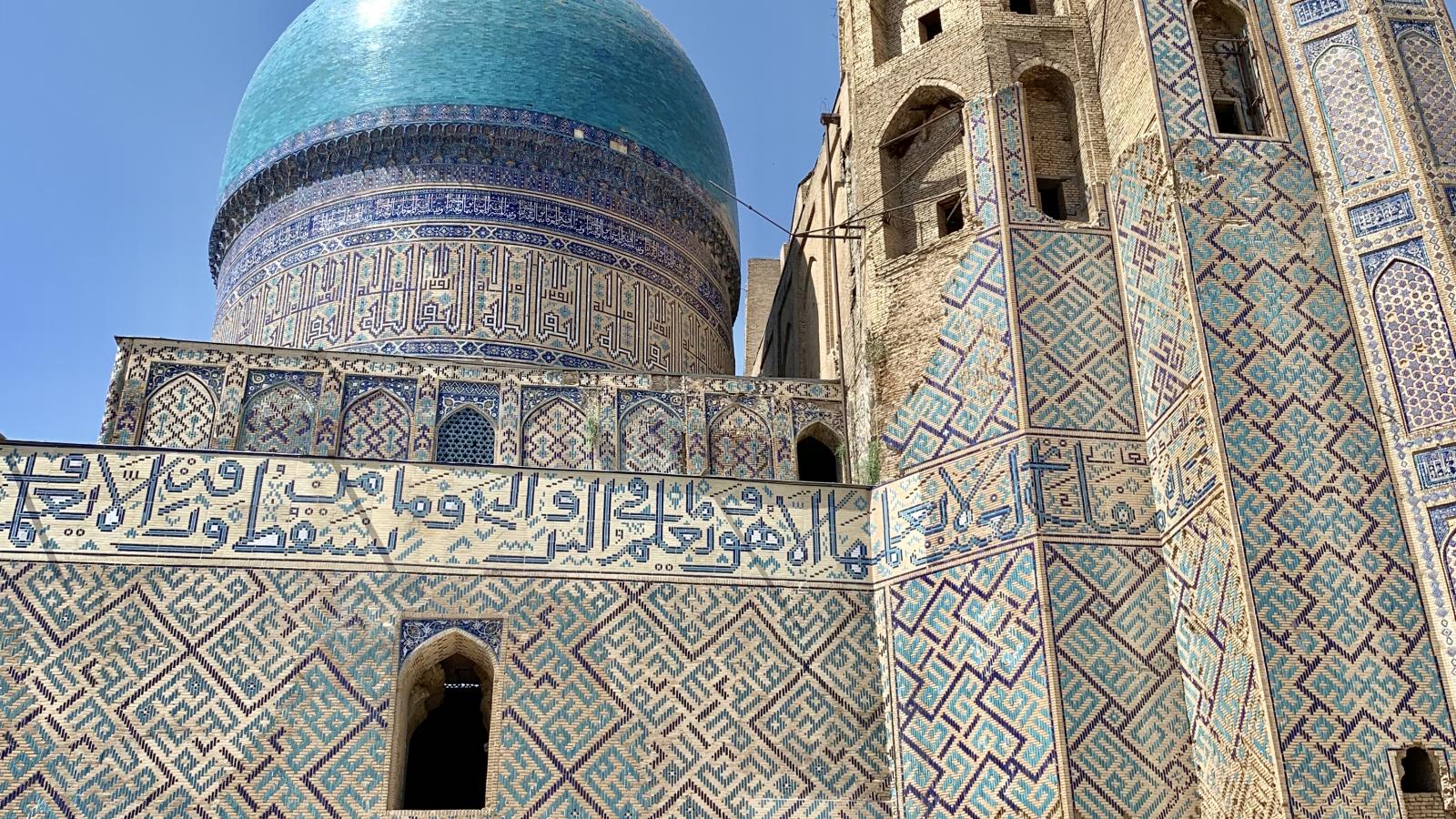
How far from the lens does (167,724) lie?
5.64 metres

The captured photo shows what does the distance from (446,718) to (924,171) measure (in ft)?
12.9

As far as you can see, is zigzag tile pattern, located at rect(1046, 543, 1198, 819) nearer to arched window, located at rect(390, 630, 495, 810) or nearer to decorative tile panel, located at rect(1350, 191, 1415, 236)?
decorative tile panel, located at rect(1350, 191, 1415, 236)

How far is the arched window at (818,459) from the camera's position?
24.6 feet

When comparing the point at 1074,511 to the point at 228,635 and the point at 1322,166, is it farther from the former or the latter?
the point at 228,635

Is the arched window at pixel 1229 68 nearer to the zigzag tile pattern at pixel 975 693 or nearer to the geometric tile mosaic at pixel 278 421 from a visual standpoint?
the zigzag tile pattern at pixel 975 693

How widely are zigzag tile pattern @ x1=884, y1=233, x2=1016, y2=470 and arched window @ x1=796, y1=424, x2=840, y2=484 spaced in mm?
758

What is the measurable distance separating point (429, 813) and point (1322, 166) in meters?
4.95

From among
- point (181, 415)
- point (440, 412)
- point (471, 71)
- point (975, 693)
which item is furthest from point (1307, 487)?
point (471, 71)

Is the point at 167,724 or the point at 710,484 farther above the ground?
the point at 710,484

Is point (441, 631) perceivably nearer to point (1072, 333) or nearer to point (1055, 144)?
point (1072, 333)

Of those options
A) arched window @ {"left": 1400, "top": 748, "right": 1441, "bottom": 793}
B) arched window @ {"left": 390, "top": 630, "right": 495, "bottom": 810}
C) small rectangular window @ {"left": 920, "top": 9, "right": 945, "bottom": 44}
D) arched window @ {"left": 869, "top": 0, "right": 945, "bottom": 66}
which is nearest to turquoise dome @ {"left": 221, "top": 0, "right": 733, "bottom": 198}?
arched window @ {"left": 869, "top": 0, "right": 945, "bottom": 66}

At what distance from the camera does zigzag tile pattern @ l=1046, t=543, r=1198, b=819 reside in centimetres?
552

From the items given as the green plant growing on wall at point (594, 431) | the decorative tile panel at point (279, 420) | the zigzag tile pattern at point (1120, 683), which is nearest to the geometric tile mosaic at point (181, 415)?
the decorative tile panel at point (279, 420)

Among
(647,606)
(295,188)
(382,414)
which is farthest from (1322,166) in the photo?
(295,188)
